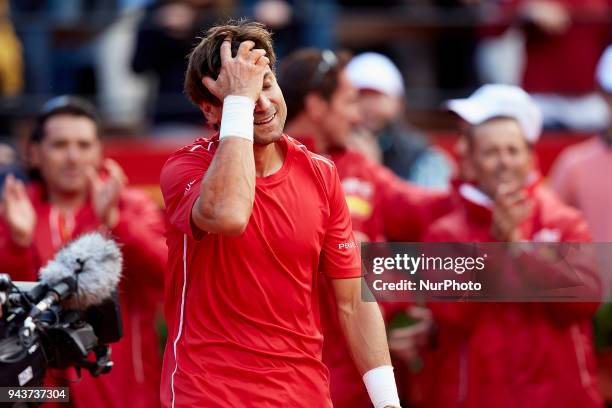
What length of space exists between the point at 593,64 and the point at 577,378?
15.8ft

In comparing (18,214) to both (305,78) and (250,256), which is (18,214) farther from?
(250,256)

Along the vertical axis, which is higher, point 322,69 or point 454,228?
point 322,69

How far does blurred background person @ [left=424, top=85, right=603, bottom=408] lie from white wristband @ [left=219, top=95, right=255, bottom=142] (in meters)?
2.25

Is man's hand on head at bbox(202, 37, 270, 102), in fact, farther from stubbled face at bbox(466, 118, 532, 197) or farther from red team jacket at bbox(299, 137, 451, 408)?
stubbled face at bbox(466, 118, 532, 197)

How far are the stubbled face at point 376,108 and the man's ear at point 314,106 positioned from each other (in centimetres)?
267

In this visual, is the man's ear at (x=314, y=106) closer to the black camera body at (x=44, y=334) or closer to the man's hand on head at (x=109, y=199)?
the man's hand on head at (x=109, y=199)

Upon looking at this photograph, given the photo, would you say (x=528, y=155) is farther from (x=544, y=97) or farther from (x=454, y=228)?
(x=544, y=97)

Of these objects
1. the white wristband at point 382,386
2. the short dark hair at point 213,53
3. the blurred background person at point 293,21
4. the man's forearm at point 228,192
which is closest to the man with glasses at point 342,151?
the white wristband at point 382,386

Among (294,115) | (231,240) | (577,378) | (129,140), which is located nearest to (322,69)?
(294,115)

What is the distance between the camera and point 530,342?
653 cm

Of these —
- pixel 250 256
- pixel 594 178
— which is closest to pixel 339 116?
pixel 594 178

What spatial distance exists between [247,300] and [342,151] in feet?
8.82

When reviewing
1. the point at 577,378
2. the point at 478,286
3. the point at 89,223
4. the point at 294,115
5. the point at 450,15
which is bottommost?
the point at 577,378

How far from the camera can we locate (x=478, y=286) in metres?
5.55
